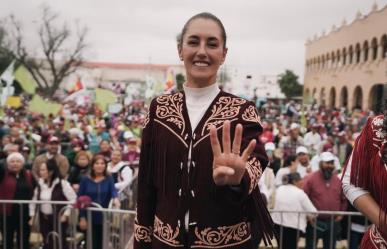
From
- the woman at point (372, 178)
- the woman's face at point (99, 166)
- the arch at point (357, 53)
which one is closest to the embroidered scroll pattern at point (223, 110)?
the woman at point (372, 178)

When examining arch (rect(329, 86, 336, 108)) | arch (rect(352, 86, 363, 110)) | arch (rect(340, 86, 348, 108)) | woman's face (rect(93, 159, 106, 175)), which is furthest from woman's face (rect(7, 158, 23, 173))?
arch (rect(329, 86, 336, 108))

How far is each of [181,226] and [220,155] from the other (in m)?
0.47

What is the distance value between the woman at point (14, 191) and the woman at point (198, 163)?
380 centimetres

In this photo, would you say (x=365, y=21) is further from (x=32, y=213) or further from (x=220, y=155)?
(x=220, y=155)

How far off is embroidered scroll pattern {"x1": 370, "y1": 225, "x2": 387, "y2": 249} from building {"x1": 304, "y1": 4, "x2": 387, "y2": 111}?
1033 inches

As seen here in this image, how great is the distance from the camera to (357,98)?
39.2 m

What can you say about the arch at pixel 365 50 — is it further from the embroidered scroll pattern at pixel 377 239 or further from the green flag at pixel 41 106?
the embroidered scroll pattern at pixel 377 239

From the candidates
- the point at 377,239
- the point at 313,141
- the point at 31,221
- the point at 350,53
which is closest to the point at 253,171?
the point at 377,239

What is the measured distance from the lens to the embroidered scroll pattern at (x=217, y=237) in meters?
1.98

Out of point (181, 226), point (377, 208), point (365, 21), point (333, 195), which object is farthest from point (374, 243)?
point (365, 21)

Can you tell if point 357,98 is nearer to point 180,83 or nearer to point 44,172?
point 180,83

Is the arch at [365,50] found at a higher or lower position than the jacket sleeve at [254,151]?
higher

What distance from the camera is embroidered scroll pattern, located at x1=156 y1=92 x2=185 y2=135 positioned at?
2088 mm

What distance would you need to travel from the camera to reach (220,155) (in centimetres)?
172
